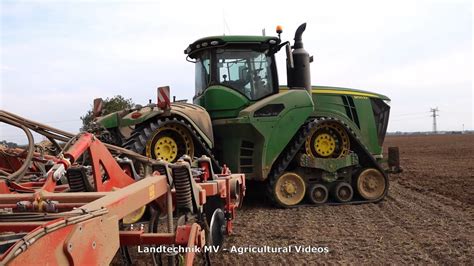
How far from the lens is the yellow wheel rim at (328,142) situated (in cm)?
788

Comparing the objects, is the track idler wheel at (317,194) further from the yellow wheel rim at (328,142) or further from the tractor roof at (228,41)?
the tractor roof at (228,41)

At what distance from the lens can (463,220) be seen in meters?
6.17

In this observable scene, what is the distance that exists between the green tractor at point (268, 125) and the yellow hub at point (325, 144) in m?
0.02

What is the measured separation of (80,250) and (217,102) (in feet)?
18.0

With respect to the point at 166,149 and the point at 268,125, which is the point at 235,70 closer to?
the point at 268,125

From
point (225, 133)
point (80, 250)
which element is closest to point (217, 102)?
point (225, 133)

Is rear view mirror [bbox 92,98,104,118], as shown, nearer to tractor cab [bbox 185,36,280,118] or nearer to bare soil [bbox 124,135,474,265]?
tractor cab [bbox 185,36,280,118]

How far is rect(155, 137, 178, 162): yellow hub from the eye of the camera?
21.5 ft

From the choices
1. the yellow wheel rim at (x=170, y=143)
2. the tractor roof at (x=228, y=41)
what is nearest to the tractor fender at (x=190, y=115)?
the yellow wheel rim at (x=170, y=143)

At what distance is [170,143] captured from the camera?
669cm

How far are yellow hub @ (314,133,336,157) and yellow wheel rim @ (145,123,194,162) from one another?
2.35 m

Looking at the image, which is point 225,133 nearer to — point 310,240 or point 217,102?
point 217,102

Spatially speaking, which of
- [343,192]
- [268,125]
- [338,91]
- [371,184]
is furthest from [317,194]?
[338,91]

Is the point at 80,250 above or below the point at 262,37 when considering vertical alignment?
below
